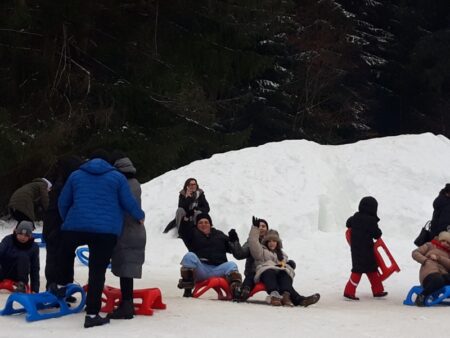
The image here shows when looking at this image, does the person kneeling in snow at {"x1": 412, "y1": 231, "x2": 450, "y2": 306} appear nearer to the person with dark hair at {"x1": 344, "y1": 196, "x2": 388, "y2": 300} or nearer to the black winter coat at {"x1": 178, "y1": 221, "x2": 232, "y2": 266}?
the person with dark hair at {"x1": 344, "y1": 196, "x2": 388, "y2": 300}

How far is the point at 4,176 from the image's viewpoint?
1973cm

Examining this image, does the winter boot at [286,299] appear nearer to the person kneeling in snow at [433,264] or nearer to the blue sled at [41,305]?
the person kneeling in snow at [433,264]

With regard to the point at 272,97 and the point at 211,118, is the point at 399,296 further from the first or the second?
the point at 272,97

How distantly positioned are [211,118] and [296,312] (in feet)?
54.3

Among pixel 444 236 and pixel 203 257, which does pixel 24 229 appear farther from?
pixel 444 236

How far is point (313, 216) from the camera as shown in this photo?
14398 mm

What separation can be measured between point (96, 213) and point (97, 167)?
0.44 m

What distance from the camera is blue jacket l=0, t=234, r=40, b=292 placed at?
9015 mm

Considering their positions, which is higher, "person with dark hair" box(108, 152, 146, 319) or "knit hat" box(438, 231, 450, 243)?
"knit hat" box(438, 231, 450, 243)

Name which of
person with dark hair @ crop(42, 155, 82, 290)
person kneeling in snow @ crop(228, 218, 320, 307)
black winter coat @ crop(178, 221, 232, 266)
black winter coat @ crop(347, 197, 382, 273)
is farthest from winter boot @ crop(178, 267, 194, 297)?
black winter coat @ crop(347, 197, 382, 273)

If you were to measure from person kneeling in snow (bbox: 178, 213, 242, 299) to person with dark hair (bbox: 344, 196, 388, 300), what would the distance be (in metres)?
1.90

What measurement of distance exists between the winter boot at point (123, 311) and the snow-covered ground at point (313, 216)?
8cm

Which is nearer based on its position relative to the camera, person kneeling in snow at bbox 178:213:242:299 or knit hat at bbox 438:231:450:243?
person kneeling in snow at bbox 178:213:242:299

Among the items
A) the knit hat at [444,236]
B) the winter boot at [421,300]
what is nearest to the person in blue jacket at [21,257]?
the winter boot at [421,300]
